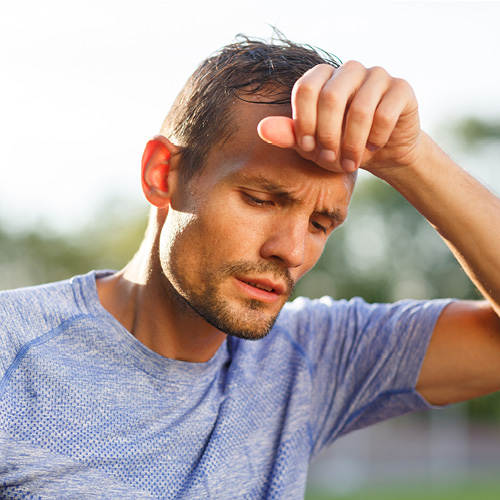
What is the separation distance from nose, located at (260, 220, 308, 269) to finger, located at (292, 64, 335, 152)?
0.46 meters

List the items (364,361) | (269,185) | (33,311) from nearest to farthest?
(269,185) → (33,311) → (364,361)

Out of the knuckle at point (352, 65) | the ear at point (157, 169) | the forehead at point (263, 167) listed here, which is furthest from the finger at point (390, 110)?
the ear at point (157, 169)

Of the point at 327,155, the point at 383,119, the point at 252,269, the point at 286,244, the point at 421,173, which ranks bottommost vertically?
the point at 252,269

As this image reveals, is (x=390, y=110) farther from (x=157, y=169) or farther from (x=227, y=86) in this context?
(x=157, y=169)

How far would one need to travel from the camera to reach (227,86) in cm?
283

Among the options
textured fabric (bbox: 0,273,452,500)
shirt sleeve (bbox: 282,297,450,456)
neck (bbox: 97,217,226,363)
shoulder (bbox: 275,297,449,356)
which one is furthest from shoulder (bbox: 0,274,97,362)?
shirt sleeve (bbox: 282,297,450,456)

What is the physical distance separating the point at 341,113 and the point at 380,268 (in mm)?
37336

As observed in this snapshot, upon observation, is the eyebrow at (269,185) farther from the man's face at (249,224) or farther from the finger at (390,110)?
the finger at (390,110)

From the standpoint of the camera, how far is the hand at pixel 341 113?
205 cm

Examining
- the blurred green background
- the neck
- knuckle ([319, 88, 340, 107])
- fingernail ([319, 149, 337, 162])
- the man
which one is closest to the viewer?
knuckle ([319, 88, 340, 107])

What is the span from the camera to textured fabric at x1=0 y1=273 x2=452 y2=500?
7.95 feet

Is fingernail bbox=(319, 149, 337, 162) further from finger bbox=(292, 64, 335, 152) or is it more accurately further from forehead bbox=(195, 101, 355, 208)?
forehead bbox=(195, 101, 355, 208)

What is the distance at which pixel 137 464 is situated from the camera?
8.23ft

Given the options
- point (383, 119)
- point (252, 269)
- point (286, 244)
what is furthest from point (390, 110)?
point (252, 269)
